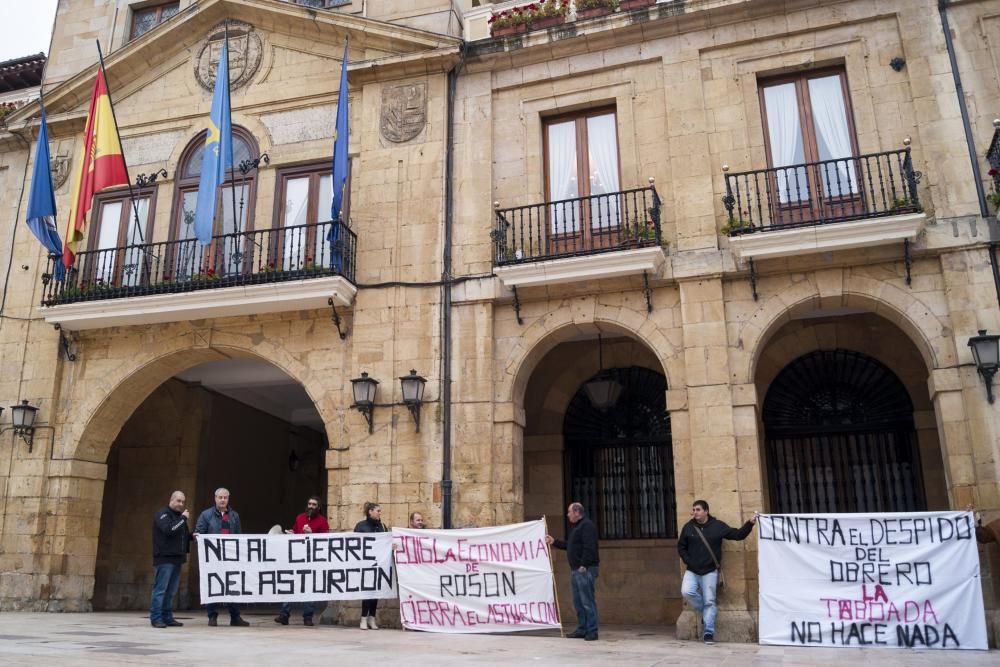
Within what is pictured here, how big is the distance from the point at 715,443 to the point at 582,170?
448 cm

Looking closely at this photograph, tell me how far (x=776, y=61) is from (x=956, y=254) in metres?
3.59

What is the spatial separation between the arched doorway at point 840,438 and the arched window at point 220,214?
845 cm

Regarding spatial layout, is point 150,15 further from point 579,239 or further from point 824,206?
point 824,206

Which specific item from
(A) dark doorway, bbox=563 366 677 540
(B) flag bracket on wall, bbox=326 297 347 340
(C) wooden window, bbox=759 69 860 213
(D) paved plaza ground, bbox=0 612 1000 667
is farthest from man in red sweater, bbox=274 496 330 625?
(C) wooden window, bbox=759 69 860 213

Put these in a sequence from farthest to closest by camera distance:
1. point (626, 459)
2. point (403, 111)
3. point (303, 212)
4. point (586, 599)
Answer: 1. point (626, 459)
2. point (303, 212)
3. point (403, 111)
4. point (586, 599)

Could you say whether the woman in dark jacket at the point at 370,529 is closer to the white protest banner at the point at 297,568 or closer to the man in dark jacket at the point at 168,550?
the white protest banner at the point at 297,568

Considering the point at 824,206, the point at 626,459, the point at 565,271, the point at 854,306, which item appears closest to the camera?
the point at 824,206

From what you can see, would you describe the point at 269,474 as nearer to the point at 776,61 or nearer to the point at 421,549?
the point at 421,549

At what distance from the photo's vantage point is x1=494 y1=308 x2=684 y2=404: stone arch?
10906 millimetres

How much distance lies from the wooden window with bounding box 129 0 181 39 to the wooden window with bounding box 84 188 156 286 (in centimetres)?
348

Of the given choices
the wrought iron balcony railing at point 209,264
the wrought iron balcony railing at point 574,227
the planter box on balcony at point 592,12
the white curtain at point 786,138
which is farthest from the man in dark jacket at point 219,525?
the planter box on balcony at point 592,12

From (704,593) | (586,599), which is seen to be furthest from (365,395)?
(704,593)

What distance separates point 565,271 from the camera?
11.0 metres

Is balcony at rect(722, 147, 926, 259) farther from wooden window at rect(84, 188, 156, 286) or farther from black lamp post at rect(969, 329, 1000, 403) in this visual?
wooden window at rect(84, 188, 156, 286)
